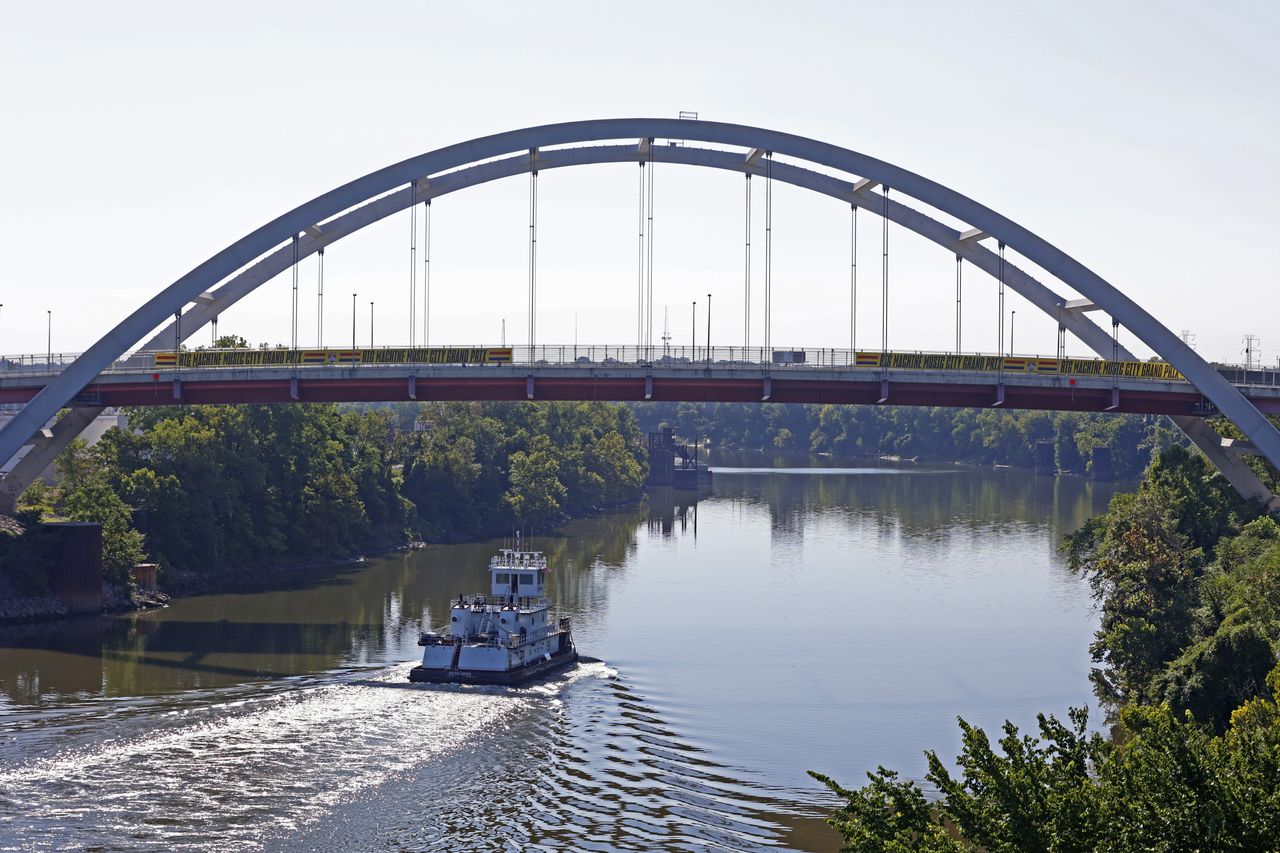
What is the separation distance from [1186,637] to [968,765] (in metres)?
25.4

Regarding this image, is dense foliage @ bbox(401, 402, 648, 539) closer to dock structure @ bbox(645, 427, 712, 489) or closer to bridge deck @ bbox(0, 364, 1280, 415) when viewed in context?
dock structure @ bbox(645, 427, 712, 489)

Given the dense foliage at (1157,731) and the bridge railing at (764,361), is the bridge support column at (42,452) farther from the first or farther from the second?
the dense foliage at (1157,731)

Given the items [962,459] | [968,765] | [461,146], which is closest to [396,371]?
[461,146]

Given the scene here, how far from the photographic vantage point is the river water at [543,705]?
110 ft

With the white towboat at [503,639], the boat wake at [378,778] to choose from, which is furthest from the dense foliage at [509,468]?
the boat wake at [378,778]

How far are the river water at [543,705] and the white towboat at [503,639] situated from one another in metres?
1.15

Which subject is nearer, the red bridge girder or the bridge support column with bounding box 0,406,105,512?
the red bridge girder

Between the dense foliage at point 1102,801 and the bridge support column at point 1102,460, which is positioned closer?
the dense foliage at point 1102,801

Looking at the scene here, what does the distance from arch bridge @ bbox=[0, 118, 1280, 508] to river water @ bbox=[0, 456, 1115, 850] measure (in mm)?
8898

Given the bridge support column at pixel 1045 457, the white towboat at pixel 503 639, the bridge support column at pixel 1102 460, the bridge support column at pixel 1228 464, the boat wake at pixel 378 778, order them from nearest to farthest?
the boat wake at pixel 378 778, the white towboat at pixel 503 639, the bridge support column at pixel 1228 464, the bridge support column at pixel 1102 460, the bridge support column at pixel 1045 457

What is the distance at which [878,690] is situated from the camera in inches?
1859

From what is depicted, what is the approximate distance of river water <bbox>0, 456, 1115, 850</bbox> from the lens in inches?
1321

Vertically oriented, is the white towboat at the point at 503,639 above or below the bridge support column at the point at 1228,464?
below

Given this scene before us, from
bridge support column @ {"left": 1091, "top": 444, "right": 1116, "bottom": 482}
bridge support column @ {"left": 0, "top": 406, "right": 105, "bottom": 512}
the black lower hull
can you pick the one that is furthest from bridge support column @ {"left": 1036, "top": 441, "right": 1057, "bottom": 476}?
the black lower hull
